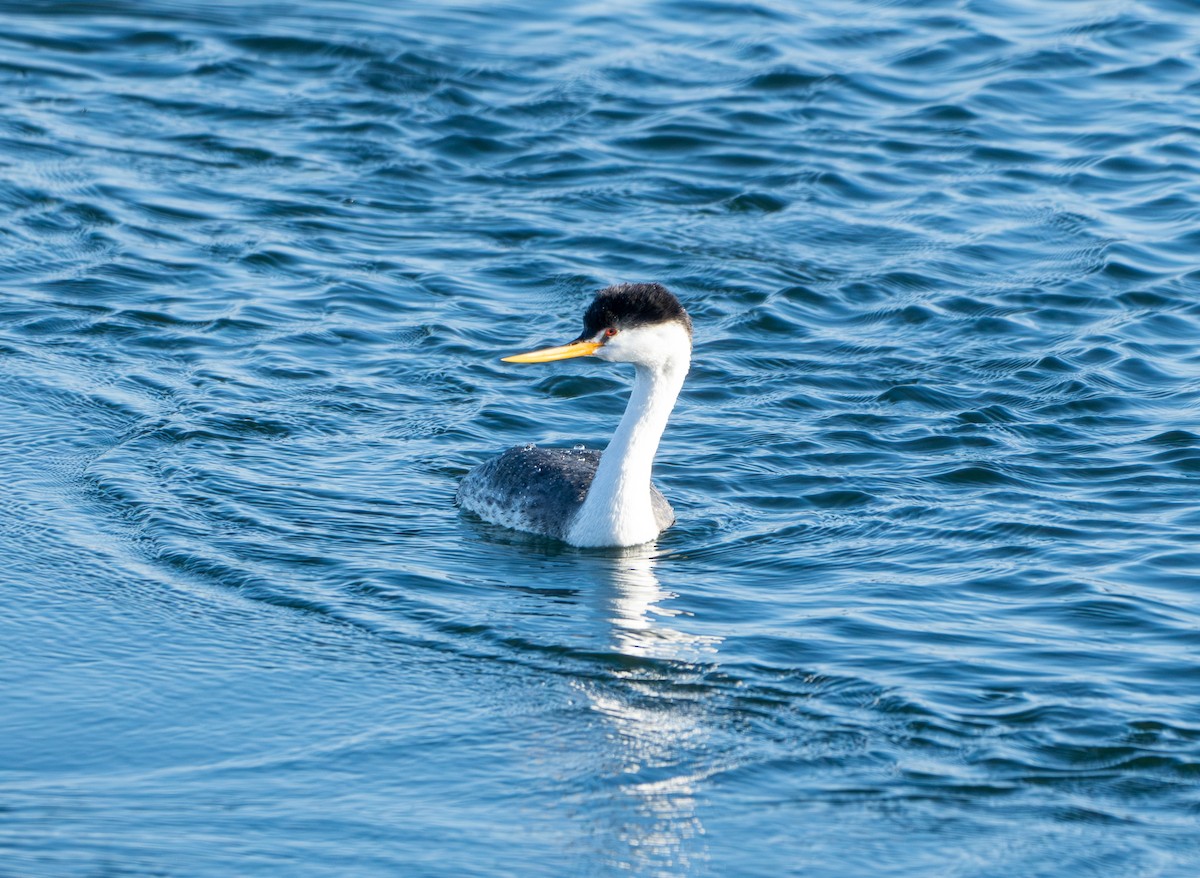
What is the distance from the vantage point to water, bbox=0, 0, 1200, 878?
24.0 ft

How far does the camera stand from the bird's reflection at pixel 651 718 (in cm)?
704

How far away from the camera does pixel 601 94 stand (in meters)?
18.8

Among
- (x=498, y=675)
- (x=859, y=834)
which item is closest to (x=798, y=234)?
(x=498, y=675)

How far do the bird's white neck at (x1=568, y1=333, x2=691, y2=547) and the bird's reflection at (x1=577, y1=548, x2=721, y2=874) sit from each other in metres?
0.31

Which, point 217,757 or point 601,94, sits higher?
point 601,94

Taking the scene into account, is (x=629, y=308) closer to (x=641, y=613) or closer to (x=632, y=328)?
(x=632, y=328)

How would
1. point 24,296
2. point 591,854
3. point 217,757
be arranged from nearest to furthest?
point 591,854, point 217,757, point 24,296

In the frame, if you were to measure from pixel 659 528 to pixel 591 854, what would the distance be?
3.70 m

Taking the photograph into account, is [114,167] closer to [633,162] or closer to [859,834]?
[633,162]

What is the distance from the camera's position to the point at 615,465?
10211 mm

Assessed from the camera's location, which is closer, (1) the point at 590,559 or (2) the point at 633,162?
(1) the point at 590,559

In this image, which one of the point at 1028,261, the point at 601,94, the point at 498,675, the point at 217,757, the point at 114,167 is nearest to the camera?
the point at 217,757

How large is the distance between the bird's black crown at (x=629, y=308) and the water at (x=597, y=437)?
51.7 inches

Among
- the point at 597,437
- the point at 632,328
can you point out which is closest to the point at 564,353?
the point at 632,328
